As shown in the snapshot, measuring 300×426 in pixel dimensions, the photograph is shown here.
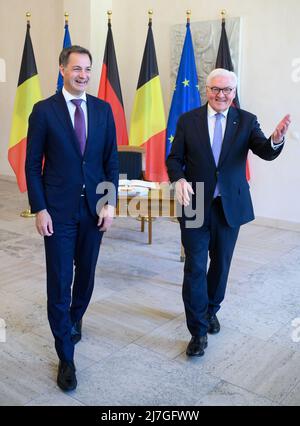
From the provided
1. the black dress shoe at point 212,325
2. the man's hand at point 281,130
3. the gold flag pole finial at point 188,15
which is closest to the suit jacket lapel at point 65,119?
Result: the man's hand at point 281,130

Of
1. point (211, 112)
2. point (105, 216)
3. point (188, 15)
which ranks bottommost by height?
point (105, 216)

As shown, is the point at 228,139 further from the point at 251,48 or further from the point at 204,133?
the point at 251,48

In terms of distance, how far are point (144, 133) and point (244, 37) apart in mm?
1574

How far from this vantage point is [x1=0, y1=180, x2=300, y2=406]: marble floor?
2.18 meters

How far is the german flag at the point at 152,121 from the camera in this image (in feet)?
18.1

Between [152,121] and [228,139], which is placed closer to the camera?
[228,139]

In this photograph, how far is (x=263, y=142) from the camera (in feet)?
7.63

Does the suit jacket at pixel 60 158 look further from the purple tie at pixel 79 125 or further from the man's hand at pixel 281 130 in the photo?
the man's hand at pixel 281 130

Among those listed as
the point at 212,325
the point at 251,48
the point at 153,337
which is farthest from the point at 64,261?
the point at 251,48

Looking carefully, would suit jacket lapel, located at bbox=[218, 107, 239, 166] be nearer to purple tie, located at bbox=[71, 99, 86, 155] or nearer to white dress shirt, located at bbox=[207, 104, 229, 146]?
white dress shirt, located at bbox=[207, 104, 229, 146]

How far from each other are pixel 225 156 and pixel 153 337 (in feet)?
3.79

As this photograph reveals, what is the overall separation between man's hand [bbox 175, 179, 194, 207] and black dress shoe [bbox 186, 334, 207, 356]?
781 millimetres

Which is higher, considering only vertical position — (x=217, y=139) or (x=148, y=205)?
(x=217, y=139)

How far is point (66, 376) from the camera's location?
2184 millimetres
